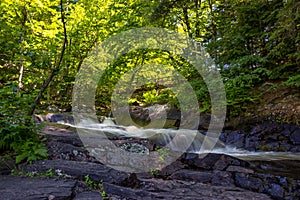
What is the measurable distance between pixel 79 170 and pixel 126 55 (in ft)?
29.8

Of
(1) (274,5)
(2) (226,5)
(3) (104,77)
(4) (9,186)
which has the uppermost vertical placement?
(2) (226,5)

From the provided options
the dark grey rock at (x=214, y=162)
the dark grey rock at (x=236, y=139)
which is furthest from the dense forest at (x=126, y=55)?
the dark grey rock at (x=214, y=162)

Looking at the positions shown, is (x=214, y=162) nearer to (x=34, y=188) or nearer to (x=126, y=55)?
(x=34, y=188)

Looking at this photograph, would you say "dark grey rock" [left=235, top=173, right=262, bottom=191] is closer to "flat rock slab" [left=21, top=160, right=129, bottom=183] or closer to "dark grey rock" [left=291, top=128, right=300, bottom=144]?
"flat rock slab" [left=21, top=160, right=129, bottom=183]

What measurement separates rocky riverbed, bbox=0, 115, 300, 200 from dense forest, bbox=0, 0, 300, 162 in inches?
18.1

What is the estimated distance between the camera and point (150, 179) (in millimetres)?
3383

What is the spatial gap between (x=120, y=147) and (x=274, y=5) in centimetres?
704

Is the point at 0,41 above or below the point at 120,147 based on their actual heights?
above

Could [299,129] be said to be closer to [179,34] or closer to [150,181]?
[150,181]

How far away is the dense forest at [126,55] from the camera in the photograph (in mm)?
3559

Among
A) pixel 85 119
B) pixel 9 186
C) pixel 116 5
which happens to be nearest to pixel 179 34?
pixel 116 5

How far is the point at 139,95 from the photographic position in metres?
14.2

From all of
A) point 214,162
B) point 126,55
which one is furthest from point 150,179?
point 126,55

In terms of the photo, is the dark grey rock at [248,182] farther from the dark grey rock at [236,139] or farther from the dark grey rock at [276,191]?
the dark grey rock at [236,139]
